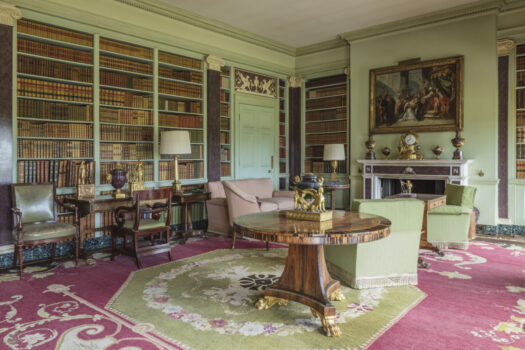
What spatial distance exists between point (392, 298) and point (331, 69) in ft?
18.4

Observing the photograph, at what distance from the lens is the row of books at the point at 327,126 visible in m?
7.74

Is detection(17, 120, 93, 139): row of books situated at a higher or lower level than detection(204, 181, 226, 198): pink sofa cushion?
higher

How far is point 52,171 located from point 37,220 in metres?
0.74

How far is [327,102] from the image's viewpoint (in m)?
7.95

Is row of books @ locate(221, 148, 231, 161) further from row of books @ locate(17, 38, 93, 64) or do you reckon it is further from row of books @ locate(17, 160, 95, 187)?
row of books @ locate(17, 38, 93, 64)

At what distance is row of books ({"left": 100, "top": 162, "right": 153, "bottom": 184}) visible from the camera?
211 inches

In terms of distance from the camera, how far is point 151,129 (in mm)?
5906

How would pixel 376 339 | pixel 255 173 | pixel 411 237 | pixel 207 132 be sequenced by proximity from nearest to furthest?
pixel 376 339, pixel 411 237, pixel 207 132, pixel 255 173

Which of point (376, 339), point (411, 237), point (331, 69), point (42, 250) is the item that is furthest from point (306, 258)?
point (331, 69)

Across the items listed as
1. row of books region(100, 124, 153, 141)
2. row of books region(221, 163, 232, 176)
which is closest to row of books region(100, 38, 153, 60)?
row of books region(100, 124, 153, 141)

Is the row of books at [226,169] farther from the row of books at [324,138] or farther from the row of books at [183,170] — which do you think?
the row of books at [324,138]

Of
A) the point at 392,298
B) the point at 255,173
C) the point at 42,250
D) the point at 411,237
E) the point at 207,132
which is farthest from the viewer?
the point at 255,173

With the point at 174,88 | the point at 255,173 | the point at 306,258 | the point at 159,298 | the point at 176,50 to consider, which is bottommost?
the point at 159,298

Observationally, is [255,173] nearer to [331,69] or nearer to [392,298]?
[331,69]
